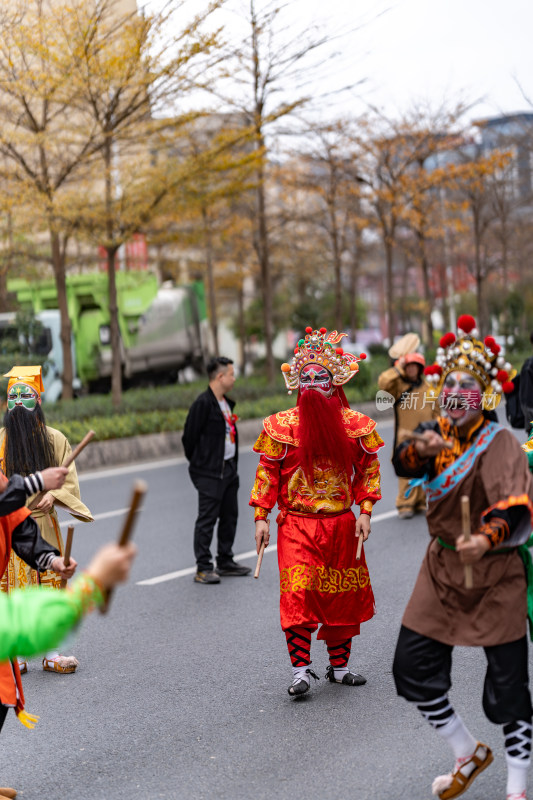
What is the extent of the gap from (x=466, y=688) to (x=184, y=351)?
22865mm

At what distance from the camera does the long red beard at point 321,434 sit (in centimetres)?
534

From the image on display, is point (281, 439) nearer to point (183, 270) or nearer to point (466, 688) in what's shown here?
point (466, 688)

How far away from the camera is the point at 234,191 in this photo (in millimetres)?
17328

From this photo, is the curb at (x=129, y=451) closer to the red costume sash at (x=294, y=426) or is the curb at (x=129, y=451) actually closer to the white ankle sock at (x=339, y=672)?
the red costume sash at (x=294, y=426)

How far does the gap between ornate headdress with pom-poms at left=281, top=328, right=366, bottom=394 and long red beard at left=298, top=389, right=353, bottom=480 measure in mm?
150

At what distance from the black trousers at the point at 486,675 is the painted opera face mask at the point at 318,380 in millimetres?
1770

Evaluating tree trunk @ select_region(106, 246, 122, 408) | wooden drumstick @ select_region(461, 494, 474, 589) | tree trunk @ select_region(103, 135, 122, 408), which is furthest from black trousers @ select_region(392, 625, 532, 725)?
tree trunk @ select_region(106, 246, 122, 408)

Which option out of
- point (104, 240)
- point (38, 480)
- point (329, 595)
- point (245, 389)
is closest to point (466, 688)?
point (329, 595)

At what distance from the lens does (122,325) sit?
25656mm

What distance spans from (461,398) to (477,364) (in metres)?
0.18

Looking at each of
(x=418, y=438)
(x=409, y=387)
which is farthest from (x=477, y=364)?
(x=409, y=387)

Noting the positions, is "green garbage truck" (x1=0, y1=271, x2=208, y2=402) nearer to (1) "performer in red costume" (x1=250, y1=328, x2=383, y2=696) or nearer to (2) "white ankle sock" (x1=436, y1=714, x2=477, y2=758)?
(1) "performer in red costume" (x1=250, y1=328, x2=383, y2=696)

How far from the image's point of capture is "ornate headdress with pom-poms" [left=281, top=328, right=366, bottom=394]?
544 cm

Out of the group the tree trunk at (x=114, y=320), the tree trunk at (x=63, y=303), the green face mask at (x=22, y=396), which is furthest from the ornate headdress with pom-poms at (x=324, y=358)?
the tree trunk at (x=63, y=303)
